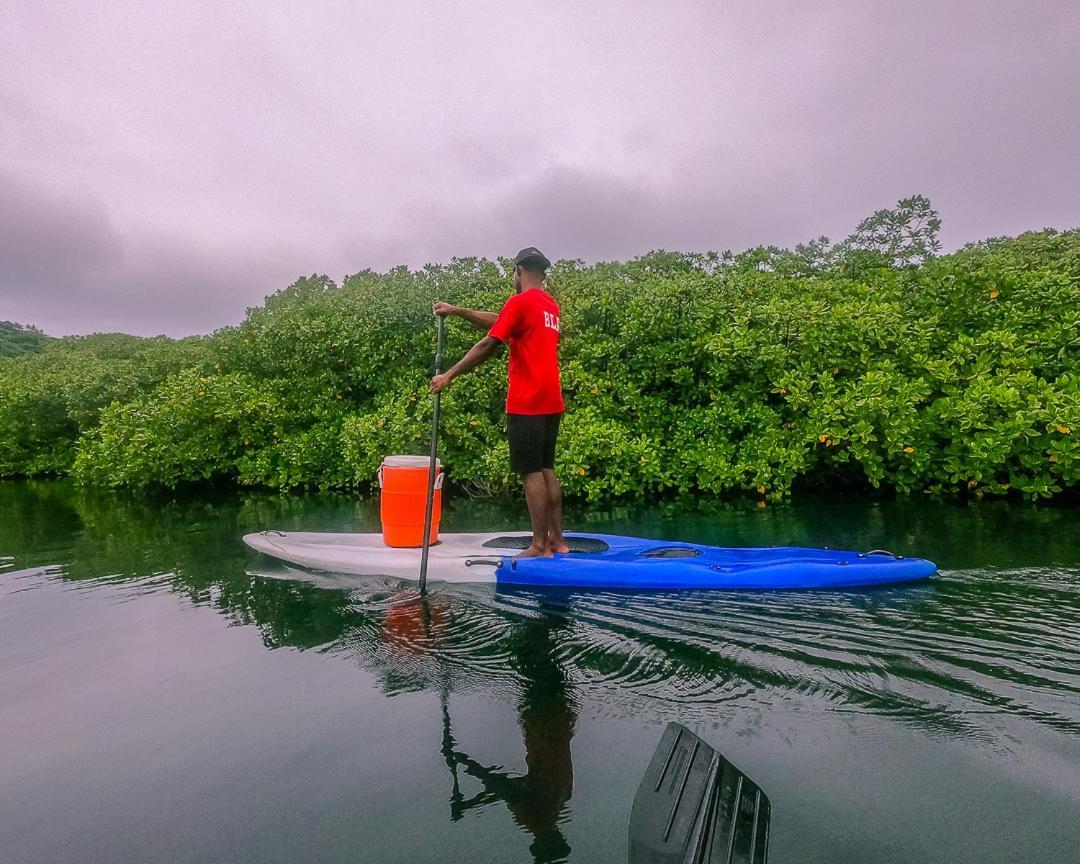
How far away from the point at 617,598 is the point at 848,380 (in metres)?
5.42

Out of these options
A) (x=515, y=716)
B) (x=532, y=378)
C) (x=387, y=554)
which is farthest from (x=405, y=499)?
(x=515, y=716)

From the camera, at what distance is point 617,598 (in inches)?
161

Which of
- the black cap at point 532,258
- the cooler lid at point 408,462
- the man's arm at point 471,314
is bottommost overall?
the cooler lid at point 408,462

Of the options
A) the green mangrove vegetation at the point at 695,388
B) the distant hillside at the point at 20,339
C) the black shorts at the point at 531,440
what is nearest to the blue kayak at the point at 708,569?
the black shorts at the point at 531,440

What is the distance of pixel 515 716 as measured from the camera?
2617 mm

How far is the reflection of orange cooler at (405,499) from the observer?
493cm

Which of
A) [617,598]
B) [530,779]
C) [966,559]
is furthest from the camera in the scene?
[966,559]

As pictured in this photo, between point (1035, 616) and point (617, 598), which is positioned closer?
point (1035, 616)

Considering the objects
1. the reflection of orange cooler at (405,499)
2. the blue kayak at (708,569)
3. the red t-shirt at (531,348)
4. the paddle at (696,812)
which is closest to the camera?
the paddle at (696,812)

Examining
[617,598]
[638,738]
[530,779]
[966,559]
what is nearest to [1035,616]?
[966,559]

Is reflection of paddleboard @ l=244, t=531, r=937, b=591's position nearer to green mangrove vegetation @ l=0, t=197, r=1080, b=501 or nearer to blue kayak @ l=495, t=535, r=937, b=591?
blue kayak @ l=495, t=535, r=937, b=591

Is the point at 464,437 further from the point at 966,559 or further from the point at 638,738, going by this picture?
the point at 638,738

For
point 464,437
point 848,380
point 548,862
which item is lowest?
point 548,862

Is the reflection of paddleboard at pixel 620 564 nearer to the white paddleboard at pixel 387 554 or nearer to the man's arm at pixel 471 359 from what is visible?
the white paddleboard at pixel 387 554
